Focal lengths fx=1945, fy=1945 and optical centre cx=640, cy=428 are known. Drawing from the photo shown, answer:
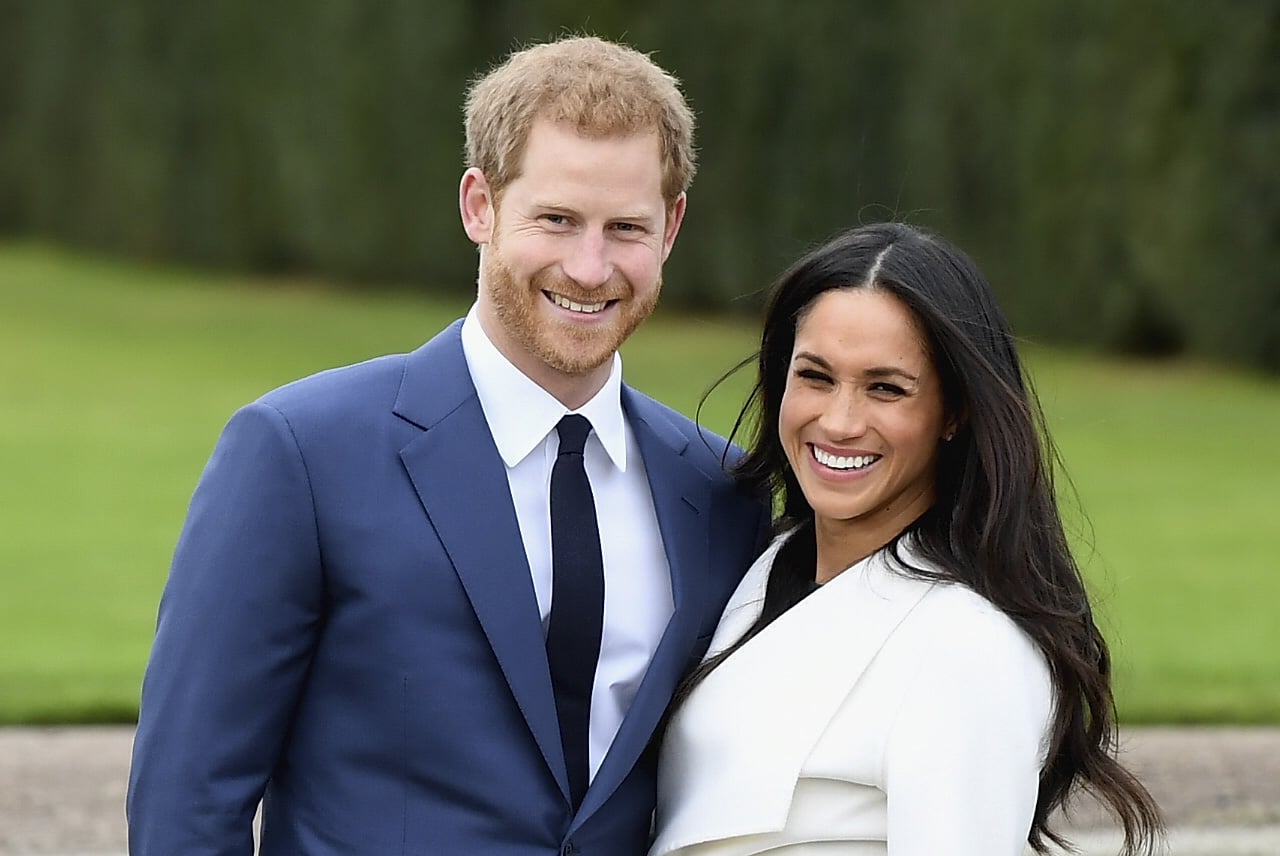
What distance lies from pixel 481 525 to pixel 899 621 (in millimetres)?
605

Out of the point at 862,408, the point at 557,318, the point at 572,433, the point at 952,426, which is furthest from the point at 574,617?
the point at 952,426

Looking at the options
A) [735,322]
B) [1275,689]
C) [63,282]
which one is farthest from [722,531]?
[63,282]

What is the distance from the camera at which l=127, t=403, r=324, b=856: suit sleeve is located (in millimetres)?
2549

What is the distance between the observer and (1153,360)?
14.4m

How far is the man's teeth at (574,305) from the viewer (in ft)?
8.95

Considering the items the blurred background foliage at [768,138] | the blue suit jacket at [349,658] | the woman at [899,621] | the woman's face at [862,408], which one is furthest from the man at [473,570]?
the blurred background foliage at [768,138]

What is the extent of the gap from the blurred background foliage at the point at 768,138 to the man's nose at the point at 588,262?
15.8ft

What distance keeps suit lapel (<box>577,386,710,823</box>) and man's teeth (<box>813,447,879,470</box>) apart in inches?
8.0

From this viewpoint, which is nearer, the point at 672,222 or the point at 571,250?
the point at 571,250

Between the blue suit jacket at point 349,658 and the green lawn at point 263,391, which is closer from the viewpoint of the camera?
the blue suit jacket at point 349,658

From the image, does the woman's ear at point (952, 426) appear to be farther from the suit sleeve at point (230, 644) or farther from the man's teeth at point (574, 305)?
the suit sleeve at point (230, 644)

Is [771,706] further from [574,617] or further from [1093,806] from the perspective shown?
[1093,806]

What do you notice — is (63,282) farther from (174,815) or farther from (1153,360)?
(174,815)

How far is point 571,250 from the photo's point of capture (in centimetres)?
271
